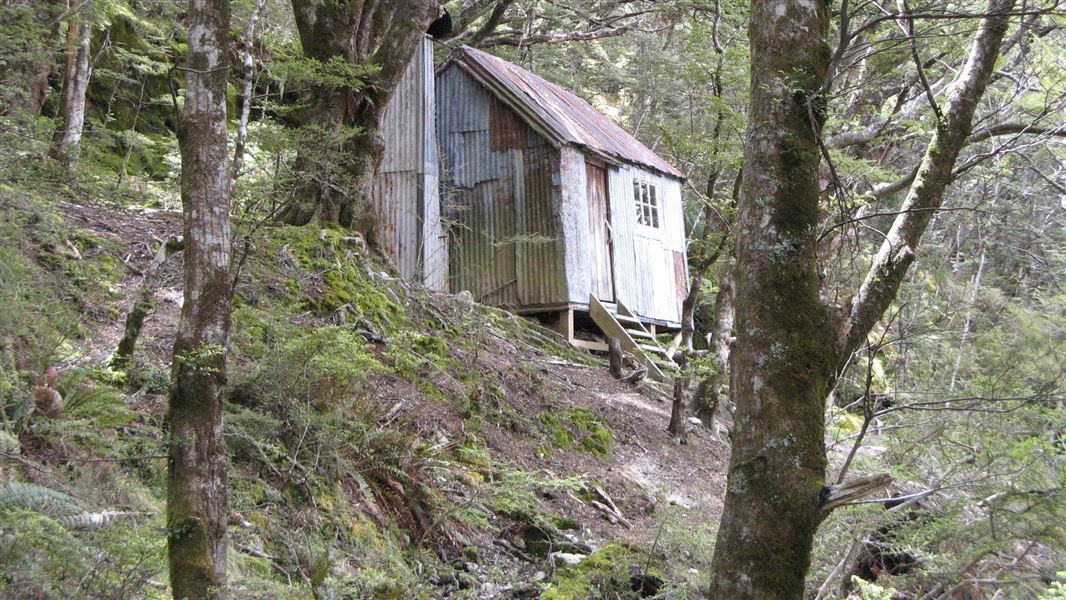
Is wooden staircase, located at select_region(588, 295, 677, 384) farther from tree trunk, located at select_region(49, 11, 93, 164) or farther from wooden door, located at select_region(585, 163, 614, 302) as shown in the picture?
tree trunk, located at select_region(49, 11, 93, 164)

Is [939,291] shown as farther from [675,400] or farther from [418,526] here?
[418,526]

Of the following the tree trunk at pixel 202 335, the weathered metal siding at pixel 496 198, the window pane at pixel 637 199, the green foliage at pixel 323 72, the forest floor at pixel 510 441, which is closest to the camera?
the tree trunk at pixel 202 335

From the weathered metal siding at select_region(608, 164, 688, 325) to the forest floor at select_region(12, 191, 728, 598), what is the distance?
17.7 feet

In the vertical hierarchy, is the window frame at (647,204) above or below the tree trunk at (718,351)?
above

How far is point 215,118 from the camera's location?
405 centimetres

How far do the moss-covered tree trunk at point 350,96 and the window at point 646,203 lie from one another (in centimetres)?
897

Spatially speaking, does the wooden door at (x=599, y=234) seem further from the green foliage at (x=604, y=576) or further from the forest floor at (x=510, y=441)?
the green foliage at (x=604, y=576)

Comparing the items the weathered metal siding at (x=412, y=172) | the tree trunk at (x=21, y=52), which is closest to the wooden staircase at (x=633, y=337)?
the weathered metal siding at (x=412, y=172)

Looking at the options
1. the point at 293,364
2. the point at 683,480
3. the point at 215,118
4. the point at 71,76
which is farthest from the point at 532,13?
the point at 215,118

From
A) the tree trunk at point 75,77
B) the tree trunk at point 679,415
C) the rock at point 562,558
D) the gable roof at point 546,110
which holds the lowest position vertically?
the rock at point 562,558

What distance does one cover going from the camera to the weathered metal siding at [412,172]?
15781mm

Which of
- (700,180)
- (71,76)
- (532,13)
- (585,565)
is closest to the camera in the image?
(585,565)

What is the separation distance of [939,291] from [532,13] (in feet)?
41.5

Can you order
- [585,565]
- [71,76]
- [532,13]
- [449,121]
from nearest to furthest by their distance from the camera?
1. [585,565]
2. [71,76]
3. [449,121]
4. [532,13]
